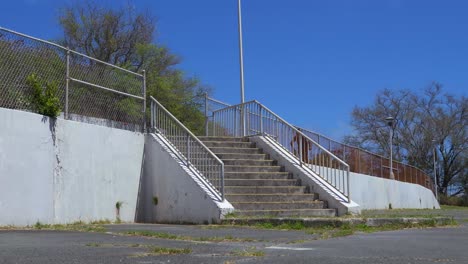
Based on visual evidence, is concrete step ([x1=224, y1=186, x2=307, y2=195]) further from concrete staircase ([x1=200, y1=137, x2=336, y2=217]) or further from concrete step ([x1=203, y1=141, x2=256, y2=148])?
concrete step ([x1=203, y1=141, x2=256, y2=148])

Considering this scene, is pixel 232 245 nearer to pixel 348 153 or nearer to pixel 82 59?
pixel 82 59

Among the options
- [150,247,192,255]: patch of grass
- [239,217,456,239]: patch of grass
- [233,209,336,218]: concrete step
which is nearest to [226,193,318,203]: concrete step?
[233,209,336,218]: concrete step

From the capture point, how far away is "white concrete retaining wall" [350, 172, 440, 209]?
73.7 ft

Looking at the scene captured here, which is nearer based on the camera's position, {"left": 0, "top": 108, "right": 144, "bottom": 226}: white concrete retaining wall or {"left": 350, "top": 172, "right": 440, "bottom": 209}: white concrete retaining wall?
{"left": 0, "top": 108, "right": 144, "bottom": 226}: white concrete retaining wall

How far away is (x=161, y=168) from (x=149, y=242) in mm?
6941

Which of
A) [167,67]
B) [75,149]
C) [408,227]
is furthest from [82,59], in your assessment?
[167,67]

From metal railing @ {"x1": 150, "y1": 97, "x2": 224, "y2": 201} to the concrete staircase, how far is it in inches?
20.0

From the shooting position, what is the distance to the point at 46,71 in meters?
12.7

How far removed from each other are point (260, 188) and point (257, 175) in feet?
2.16

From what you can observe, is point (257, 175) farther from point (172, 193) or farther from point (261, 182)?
point (172, 193)

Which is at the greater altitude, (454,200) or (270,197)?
(270,197)

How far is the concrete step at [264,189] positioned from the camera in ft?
47.1

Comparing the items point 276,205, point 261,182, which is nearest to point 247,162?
point 261,182

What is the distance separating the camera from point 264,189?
48.4 feet
